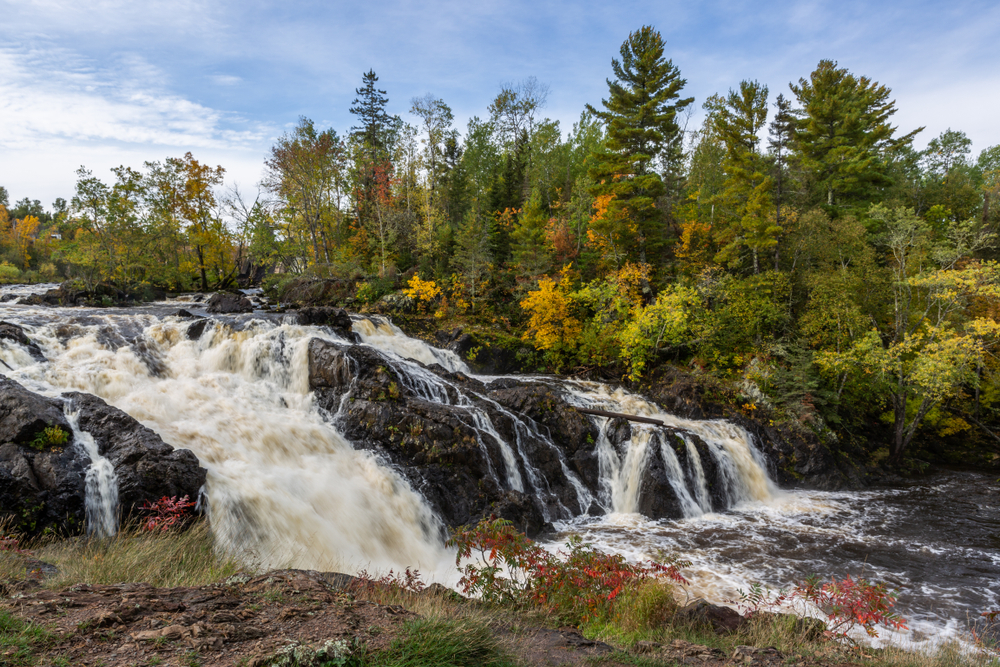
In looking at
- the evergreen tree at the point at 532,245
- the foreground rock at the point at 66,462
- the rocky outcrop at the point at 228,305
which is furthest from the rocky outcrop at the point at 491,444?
the rocky outcrop at the point at 228,305

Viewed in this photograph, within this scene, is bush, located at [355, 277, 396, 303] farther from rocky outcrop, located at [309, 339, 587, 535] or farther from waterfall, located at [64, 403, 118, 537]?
waterfall, located at [64, 403, 118, 537]

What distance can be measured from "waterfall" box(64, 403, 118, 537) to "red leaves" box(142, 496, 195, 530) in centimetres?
46

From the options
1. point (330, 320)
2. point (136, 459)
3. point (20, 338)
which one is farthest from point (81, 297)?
point (136, 459)

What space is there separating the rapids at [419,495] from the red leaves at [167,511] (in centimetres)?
47

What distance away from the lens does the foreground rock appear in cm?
691

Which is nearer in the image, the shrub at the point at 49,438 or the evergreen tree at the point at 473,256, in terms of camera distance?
the shrub at the point at 49,438

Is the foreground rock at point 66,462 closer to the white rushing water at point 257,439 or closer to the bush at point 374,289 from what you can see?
the white rushing water at point 257,439

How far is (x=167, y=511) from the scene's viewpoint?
7156 millimetres

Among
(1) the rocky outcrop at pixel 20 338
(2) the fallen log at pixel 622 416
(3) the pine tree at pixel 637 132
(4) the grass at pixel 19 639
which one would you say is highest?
(3) the pine tree at pixel 637 132

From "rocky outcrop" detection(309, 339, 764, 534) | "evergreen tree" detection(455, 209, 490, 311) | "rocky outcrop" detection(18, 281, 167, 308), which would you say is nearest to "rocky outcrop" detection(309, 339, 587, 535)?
"rocky outcrop" detection(309, 339, 764, 534)

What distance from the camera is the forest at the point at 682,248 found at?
642 inches

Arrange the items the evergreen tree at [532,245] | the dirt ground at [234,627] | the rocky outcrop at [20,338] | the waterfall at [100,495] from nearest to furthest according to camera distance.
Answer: the dirt ground at [234,627] → the waterfall at [100,495] → the rocky outcrop at [20,338] → the evergreen tree at [532,245]

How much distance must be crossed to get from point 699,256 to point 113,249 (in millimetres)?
32968

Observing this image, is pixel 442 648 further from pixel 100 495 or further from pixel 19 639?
pixel 100 495
